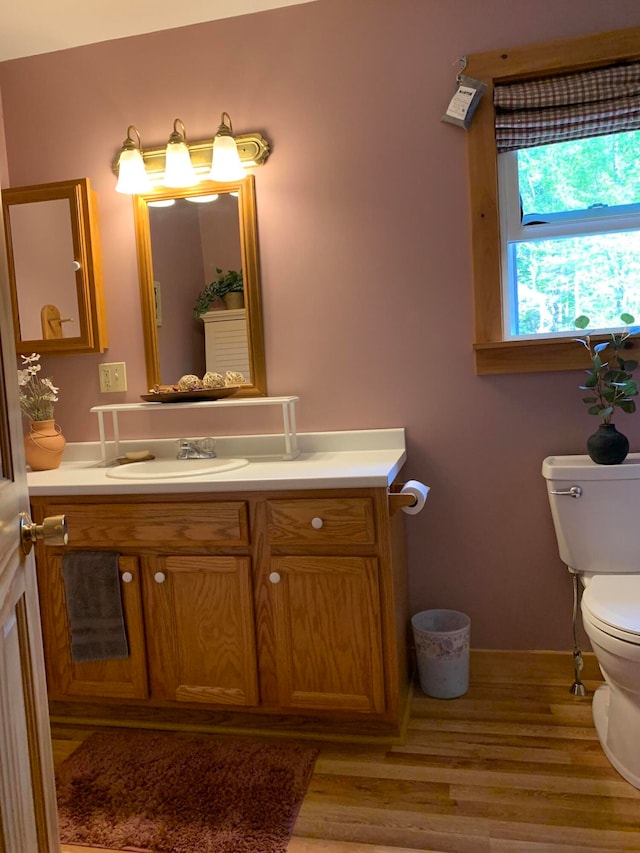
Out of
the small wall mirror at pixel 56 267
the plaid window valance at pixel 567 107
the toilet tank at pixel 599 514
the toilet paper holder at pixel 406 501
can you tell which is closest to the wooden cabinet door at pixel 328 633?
the toilet paper holder at pixel 406 501

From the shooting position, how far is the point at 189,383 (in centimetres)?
229

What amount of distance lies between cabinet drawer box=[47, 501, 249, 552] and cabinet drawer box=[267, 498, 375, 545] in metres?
0.10

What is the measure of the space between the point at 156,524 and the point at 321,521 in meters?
0.49

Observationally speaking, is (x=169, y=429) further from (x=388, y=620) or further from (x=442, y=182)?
(x=442, y=182)

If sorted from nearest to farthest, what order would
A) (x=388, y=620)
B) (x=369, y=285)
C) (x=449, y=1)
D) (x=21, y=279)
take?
(x=388, y=620) → (x=449, y=1) → (x=369, y=285) → (x=21, y=279)

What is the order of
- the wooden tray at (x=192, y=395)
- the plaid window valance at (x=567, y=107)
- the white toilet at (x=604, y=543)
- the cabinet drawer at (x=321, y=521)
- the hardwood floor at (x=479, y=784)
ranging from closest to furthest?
the hardwood floor at (x=479, y=784)
the white toilet at (x=604, y=543)
the cabinet drawer at (x=321, y=521)
the plaid window valance at (x=567, y=107)
the wooden tray at (x=192, y=395)

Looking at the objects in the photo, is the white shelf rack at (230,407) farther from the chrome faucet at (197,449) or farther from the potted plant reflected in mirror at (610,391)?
the potted plant reflected in mirror at (610,391)

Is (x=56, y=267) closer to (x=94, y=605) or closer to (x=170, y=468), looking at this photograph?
(x=170, y=468)

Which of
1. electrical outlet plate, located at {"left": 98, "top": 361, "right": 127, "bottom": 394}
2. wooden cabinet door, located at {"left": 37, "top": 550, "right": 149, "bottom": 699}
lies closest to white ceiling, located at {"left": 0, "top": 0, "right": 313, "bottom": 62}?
electrical outlet plate, located at {"left": 98, "top": 361, "right": 127, "bottom": 394}

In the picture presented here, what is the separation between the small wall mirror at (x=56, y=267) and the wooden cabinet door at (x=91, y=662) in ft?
2.78

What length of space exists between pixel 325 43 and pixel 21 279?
1368 millimetres

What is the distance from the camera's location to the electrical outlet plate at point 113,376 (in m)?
2.46

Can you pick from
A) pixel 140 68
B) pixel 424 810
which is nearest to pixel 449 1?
pixel 140 68

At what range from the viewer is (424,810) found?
1600 millimetres
